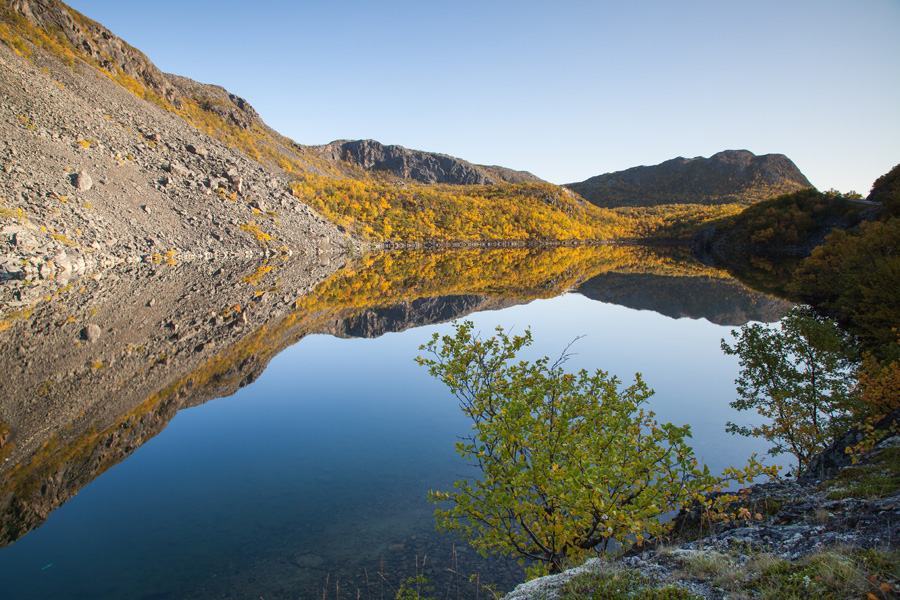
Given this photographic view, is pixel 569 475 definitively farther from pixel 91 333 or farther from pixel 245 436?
pixel 91 333

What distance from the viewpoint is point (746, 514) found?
17.5 feet

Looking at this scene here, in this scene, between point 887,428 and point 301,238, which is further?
point 301,238

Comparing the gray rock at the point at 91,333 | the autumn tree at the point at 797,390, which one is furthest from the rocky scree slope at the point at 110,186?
the autumn tree at the point at 797,390

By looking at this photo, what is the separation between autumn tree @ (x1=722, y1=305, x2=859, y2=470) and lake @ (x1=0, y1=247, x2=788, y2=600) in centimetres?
90

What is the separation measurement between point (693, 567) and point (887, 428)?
728 centimetres

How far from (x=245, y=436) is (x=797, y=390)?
588 inches

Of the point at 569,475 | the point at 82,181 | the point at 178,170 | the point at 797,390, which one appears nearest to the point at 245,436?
the point at 569,475

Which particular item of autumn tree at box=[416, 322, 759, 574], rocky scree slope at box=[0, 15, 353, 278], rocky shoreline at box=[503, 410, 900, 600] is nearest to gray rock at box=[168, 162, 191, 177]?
rocky scree slope at box=[0, 15, 353, 278]

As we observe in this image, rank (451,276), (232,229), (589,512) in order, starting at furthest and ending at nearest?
1. (232,229)
2. (451,276)
3. (589,512)

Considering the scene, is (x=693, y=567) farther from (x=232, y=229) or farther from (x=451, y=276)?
(x=232, y=229)

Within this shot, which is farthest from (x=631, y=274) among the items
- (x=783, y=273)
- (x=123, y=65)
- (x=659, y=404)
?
(x=123, y=65)

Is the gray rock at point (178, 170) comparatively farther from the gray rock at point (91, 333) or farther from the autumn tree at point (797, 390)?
the autumn tree at point (797, 390)

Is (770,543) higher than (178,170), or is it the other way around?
(178,170)

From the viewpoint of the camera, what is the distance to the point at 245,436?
38.1 feet
